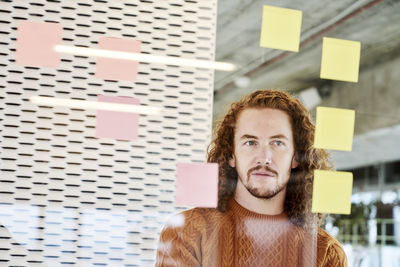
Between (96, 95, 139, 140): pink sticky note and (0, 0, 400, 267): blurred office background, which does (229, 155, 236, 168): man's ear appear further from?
(96, 95, 139, 140): pink sticky note

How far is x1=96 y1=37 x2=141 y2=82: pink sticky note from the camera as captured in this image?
1.55m

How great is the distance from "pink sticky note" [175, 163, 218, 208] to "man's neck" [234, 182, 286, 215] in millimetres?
92

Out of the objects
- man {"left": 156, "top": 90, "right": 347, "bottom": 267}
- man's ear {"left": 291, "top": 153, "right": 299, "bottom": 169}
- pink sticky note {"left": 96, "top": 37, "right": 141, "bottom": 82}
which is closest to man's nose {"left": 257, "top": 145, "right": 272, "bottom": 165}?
man {"left": 156, "top": 90, "right": 347, "bottom": 267}

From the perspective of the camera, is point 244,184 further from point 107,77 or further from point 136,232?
point 107,77

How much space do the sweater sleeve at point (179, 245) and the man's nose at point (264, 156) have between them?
0.98ft

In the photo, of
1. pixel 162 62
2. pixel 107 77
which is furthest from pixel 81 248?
pixel 162 62

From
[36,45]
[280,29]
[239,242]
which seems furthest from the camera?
[280,29]

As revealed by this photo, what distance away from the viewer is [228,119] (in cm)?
162

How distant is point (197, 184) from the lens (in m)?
1.57

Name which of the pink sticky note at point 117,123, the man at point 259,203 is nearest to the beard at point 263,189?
the man at point 259,203

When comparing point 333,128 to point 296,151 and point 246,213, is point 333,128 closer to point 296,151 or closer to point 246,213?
→ point 296,151

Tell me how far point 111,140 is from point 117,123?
6 cm

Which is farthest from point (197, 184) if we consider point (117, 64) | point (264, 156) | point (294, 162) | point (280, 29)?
point (280, 29)

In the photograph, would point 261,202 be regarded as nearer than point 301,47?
Yes
